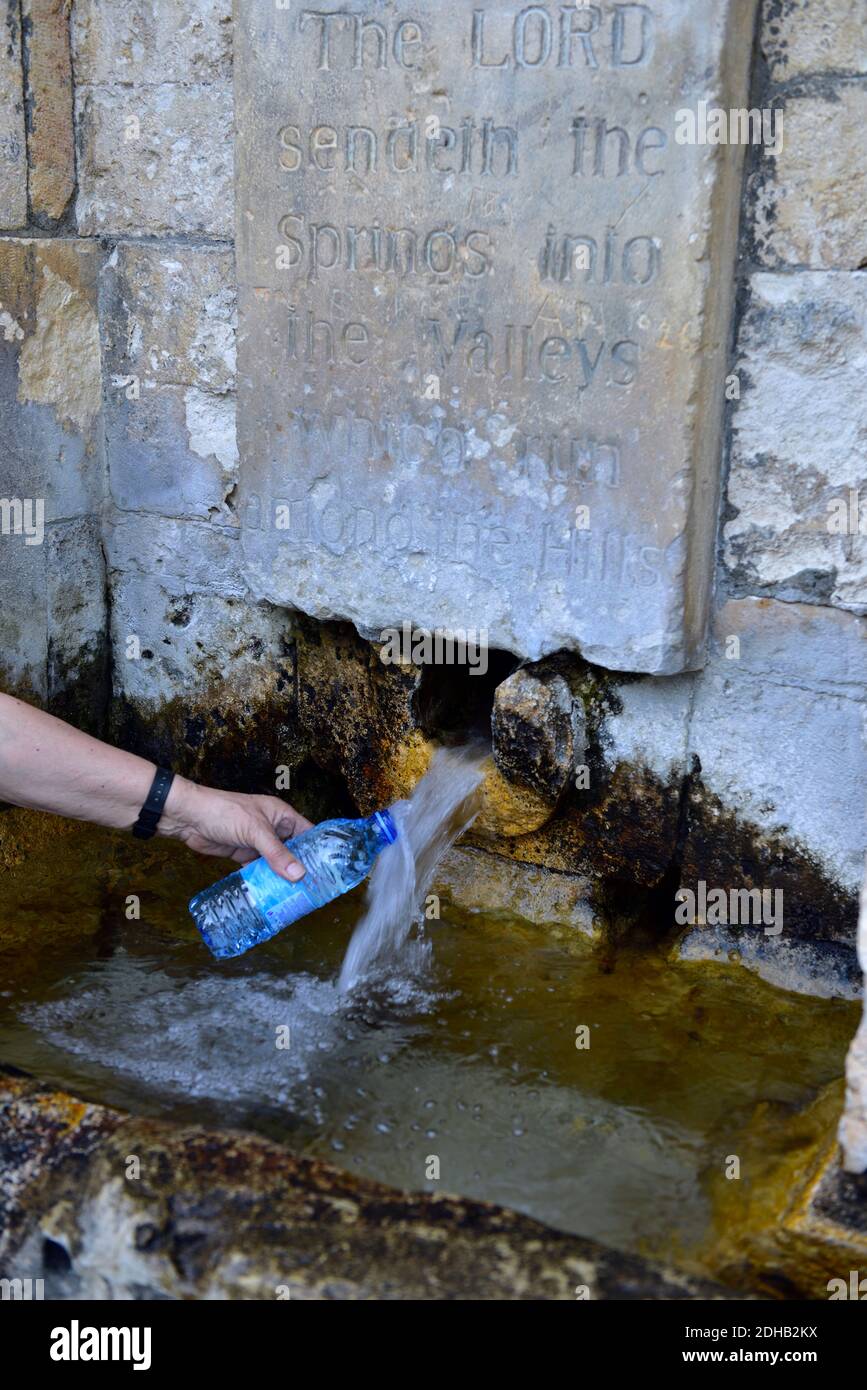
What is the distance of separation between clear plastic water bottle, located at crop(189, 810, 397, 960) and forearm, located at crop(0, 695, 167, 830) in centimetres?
24

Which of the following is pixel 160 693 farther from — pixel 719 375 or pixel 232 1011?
pixel 719 375

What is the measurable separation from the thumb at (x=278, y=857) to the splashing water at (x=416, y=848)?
0.34 meters

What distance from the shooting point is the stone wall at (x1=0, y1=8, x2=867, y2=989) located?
8.10ft

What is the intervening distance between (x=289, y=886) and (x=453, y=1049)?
42 cm

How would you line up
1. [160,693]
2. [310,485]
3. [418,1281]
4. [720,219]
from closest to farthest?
1. [418,1281]
2. [720,219]
3. [310,485]
4. [160,693]

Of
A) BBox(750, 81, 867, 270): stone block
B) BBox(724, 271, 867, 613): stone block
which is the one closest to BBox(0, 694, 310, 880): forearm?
BBox(724, 271, 867, 613): stone block

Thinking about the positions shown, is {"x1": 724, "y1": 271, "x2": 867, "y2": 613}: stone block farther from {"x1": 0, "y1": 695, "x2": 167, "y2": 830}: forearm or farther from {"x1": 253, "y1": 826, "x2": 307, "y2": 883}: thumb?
{"x1": 0, "y1": 695, "x2": 167, "y2": 830}: forearm

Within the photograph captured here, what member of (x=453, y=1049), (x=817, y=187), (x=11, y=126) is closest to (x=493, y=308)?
(x=817, y=187)

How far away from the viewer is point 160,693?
11.3ft

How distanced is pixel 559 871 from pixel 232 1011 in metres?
0.76

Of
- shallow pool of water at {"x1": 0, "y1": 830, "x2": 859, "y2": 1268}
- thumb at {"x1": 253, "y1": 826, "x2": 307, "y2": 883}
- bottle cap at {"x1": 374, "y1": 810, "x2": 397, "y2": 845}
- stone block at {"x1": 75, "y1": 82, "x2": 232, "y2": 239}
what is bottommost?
shallow pool of water at {"x1": 0, "y1": 830, "x2": 859, "y2": 1268}

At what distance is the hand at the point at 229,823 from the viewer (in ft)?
8.51

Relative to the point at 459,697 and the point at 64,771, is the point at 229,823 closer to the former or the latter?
the point at 64,771

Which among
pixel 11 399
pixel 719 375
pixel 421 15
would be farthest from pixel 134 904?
pixel 421 15
